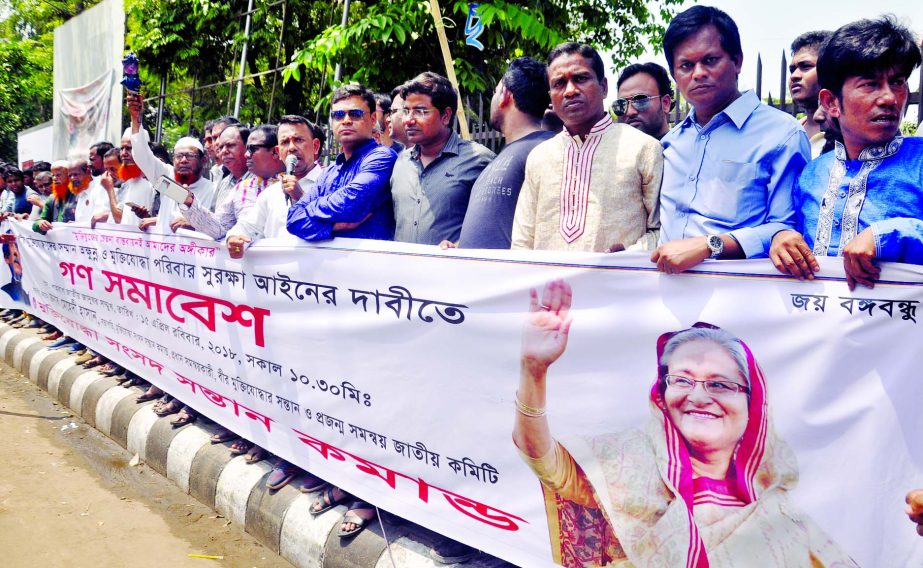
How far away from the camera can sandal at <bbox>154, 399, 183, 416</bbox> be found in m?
4.32

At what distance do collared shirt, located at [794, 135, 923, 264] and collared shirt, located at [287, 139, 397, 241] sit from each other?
1.78 m

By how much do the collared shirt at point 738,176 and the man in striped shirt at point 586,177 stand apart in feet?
0.33

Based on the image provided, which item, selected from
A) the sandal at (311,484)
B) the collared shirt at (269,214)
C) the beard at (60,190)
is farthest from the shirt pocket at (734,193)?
the beard at (60,190)

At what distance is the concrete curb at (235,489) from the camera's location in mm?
2686

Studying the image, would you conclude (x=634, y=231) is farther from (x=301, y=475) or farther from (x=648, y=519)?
(x=301, y=475)

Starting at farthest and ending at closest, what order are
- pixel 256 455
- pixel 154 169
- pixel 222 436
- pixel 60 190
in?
1. pixel 60 190
2. pixel 154 169
3. pixel 222 436
4. pixel 256 455

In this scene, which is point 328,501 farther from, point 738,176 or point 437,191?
point 738,176

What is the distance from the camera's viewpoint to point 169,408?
171 inches

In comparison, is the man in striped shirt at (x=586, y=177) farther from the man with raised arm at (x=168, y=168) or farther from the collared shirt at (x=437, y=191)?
the man with raised arm at (x=168, y=168)

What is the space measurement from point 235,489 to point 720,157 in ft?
8.51

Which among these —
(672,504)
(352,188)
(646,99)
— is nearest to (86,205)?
(352,188)

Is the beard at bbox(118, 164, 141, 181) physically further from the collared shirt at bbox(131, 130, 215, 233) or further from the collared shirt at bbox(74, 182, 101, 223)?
the collared shirt at bbox(131, 130, 215, 233)

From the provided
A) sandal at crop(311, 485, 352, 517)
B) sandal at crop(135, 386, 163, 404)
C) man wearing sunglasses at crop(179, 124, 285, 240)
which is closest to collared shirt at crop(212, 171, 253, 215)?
man wearing sunglasses at crop(179, 124, 285, 240)

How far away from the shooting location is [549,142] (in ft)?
8.30
